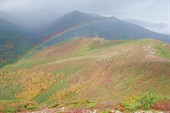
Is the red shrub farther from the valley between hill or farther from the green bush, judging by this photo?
the green bush

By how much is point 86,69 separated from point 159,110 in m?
157

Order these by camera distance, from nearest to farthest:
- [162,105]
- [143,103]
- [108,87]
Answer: [162,105] < [143,103] < [108,87]

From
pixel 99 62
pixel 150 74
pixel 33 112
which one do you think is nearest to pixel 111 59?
pixel 99 62

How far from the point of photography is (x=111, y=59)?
188500 millimetres

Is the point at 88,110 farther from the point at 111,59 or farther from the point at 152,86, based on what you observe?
the point at 111,59

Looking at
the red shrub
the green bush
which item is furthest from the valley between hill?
the red shrub

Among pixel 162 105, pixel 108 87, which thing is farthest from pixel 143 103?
pixel 108 87

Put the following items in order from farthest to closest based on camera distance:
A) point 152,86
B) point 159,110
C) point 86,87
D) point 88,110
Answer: point 86,87
point 152,86
point 88,110
point 159,110

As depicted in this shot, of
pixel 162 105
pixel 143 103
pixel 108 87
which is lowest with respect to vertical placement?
pixel 108 87

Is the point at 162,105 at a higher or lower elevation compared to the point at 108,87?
higher

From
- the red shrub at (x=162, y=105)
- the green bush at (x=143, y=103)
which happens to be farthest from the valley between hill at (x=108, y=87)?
the red shrub at (x=162, y=105)

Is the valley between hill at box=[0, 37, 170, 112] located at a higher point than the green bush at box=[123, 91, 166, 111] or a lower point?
lower

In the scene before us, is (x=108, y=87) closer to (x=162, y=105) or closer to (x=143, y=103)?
(x=143, y=103)

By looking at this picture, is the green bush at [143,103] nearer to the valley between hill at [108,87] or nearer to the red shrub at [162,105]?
the valley between hill at [108,87]
